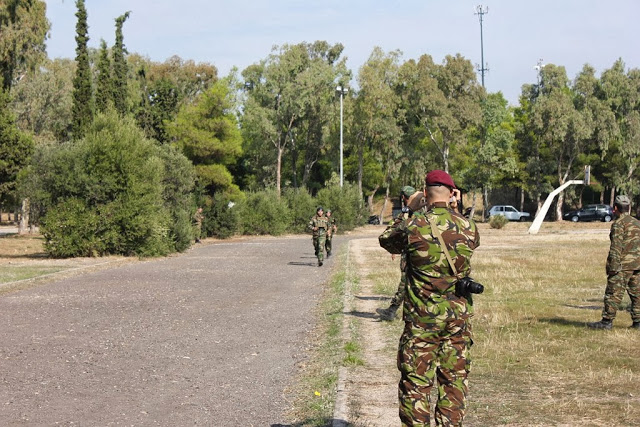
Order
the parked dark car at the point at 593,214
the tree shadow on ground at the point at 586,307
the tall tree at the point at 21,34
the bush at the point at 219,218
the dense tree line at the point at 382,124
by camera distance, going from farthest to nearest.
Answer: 1. the parked dark car at the point at 593,214
2. the dense tree line at the point at 382,124
3. the bush at the point at 219,218
4. the tall tree at the point at 21,34
5. the tree shadow on ground at the point at 586,307

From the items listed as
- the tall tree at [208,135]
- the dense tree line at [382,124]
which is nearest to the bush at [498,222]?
the dense tree line at [382,124]

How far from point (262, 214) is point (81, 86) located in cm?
1639

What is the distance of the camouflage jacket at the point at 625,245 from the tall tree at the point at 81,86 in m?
33.4

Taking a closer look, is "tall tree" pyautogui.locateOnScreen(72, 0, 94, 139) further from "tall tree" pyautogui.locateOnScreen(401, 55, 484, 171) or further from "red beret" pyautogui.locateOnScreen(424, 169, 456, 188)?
"red beret" pyautogui.locateOnScreen(424, 169, 456, 188)

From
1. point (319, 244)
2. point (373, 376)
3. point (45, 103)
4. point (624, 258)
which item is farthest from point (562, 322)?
point (45, 103)

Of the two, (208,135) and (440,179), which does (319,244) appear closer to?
(440,179)

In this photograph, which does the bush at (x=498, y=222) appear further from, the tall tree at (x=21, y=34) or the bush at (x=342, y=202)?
the tall tree at (x=21, y=34)

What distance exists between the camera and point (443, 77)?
71.1m

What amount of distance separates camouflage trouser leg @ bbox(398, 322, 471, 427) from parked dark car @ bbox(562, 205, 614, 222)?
240ft

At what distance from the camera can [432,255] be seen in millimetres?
5430

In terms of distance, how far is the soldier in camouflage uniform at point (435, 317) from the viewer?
17.4 ft

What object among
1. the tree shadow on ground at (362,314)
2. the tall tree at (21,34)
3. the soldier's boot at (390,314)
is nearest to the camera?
the soldier's boot at (390,314)

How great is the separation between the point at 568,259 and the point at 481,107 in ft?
159

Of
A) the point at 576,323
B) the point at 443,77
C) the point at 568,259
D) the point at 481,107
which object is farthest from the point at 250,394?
the point at 481,107
